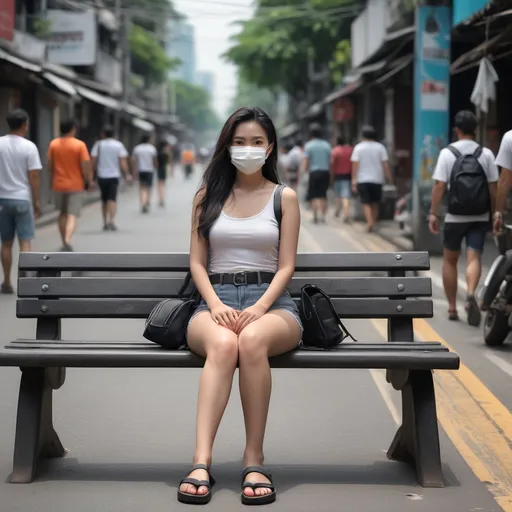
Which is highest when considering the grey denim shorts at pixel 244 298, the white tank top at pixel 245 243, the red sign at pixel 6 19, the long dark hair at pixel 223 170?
the red sign at pixel 6 19

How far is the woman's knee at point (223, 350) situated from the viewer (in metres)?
4.77

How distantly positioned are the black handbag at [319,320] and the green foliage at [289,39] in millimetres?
35723

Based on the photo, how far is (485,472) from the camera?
512 centimetres

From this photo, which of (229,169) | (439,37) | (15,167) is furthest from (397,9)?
(229,169)

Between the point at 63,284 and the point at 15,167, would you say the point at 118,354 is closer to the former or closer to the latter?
the point at 63,284

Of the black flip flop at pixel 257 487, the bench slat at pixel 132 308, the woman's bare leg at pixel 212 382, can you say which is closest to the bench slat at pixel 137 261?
the bench slat at pixel 132 308

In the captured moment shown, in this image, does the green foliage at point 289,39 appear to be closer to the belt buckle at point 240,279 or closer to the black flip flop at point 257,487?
the belt buckle at point 240,279

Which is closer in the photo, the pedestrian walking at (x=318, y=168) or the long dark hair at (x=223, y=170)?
the long dark hair at (x=223, y=170)

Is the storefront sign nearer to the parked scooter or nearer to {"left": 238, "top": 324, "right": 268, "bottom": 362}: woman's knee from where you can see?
the parked scooter

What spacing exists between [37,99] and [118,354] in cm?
2492

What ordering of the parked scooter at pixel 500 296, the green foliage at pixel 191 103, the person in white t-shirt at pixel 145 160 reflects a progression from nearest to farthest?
the parked scooter at pixel 500 296, the person in white t-shirt at pixel 145 160, the green foliage at pixel 191 103

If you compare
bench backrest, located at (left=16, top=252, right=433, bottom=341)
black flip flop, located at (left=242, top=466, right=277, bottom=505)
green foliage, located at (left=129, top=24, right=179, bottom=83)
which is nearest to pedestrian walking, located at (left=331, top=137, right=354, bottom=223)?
bench backrest, located at (left=16, top=252, right=433, bottom=341)

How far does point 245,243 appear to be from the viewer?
5.23m

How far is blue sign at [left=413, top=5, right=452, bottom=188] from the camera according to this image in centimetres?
1841
